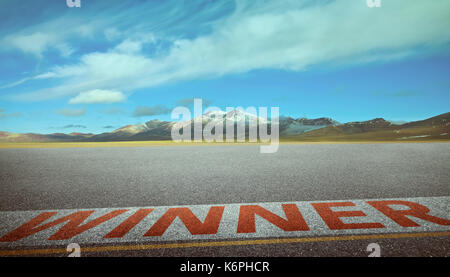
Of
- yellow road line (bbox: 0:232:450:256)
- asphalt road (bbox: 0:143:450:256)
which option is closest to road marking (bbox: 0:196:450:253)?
yellow road line (bbox: 0:232:450:256)

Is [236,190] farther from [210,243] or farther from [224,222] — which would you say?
[210,243]

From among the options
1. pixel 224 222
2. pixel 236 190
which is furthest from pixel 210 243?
pixel 236 190

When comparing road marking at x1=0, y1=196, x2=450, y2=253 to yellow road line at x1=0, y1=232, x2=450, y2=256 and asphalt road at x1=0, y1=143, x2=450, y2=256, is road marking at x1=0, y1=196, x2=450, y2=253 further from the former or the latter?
asphalt road at x1=0, y1=143, x2=450, y2=256

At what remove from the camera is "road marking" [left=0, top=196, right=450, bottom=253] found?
12.2ft

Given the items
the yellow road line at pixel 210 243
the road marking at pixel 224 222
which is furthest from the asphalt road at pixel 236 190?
the road marking at pixel 224 222

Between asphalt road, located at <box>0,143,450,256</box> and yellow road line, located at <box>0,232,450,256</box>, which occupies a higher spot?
asphalt road, located at <box>0,143,450,256</box>

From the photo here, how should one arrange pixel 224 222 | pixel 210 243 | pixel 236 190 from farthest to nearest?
pixel 236 190 < pixel 224 222 < pixel 210 243

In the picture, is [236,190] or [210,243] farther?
[236,190]

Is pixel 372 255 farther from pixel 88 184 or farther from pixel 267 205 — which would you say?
pixel 88 184

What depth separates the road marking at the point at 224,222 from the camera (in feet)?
12.2

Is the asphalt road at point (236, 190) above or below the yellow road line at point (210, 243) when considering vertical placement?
above

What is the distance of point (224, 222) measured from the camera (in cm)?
432

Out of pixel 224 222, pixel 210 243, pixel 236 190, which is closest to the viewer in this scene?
pixel 210 243

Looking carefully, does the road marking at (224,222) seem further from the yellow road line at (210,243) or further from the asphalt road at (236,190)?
the asphalt road at (236,190)
